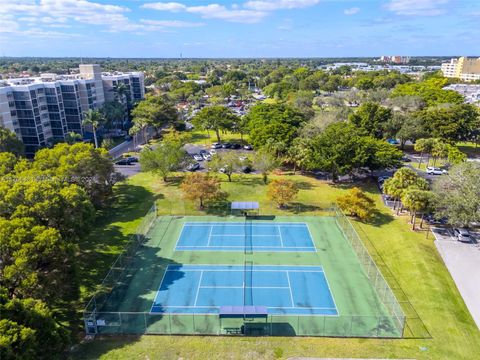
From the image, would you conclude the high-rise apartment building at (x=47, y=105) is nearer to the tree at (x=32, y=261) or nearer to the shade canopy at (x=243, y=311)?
the tree at (x=32, y=261)

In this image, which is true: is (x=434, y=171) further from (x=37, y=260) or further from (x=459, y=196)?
(x=37, y=260)

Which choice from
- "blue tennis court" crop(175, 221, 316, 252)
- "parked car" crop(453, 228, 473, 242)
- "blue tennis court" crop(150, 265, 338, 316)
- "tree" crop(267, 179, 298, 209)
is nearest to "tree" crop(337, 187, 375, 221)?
"blue tennis court" crop(175, 221, 316, 252)

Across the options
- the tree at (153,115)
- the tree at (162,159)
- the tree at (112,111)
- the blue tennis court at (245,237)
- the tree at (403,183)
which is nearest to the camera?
the blue tennis court at (245,237)

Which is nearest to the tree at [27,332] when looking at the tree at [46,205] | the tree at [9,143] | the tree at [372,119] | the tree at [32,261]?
the tree at [32,261]

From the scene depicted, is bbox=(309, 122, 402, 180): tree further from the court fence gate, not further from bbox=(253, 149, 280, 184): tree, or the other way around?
the court fence gate

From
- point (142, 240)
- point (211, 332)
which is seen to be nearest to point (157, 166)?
point (142, 240)
